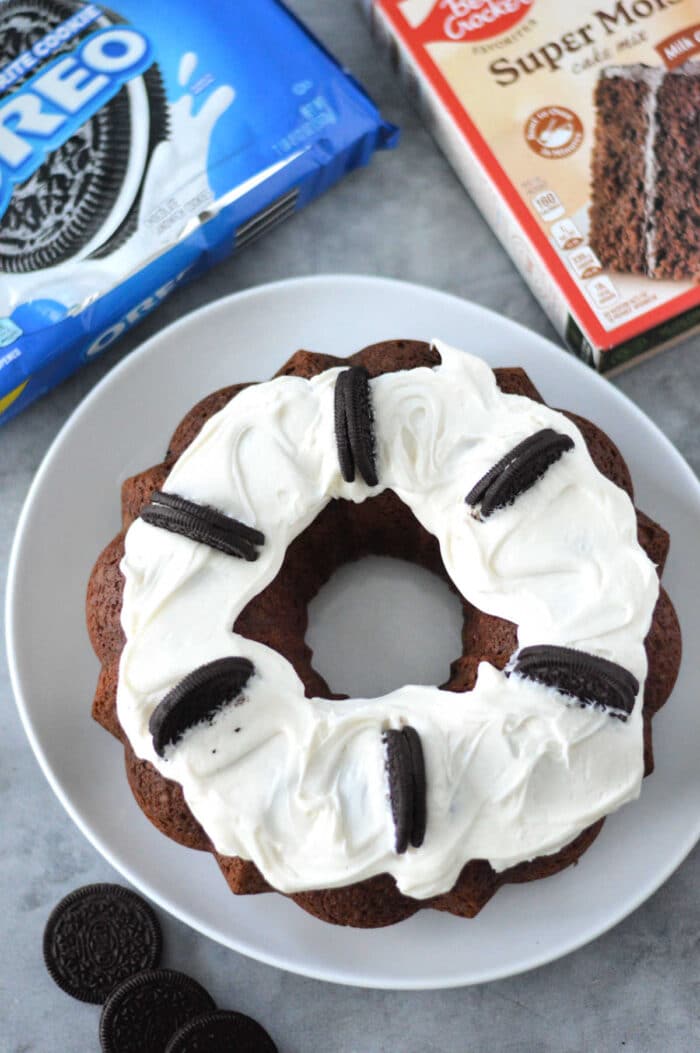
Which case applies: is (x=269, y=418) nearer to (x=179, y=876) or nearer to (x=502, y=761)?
(x=502, y=761)

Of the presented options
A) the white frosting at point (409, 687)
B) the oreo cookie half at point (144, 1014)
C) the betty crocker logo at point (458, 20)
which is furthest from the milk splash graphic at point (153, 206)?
the oreo cookie half at point (144, 1014)

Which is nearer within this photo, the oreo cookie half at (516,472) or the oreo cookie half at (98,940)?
the oreo cookie half at (516,472)

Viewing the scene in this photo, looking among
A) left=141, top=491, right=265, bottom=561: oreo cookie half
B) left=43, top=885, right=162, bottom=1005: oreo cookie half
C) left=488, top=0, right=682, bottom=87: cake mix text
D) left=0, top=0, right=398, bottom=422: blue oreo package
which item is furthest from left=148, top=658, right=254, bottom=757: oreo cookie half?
left=488, top=0, right=682, bottom=87: cake mix text

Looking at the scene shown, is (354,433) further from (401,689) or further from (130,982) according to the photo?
(130,982)

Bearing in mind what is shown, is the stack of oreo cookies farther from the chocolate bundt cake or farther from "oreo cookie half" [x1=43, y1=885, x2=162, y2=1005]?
the chocolate bundt cake

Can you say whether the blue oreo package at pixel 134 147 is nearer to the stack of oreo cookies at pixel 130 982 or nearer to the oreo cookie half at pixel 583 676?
the stack of oreo cookies at pixel 130 982

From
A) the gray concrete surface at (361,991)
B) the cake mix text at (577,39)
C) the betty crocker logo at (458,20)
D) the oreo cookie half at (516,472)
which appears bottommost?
the gray concrete surface at (361,991)

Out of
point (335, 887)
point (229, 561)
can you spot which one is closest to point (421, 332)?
point (229, 561)
